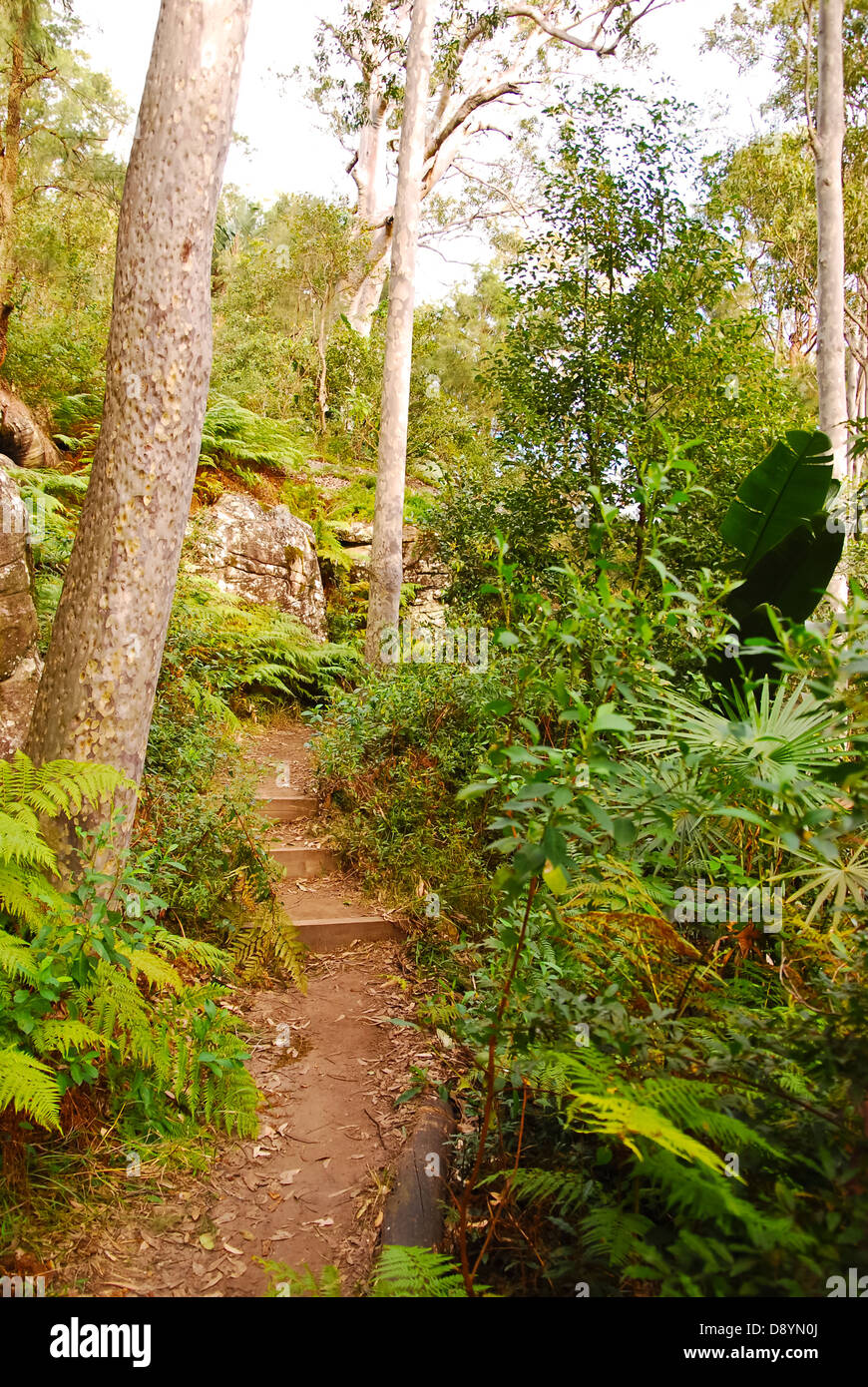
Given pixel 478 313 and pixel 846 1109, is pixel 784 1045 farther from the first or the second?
pixel 478 313

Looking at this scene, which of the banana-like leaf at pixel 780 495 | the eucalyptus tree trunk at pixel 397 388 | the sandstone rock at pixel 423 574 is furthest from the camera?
the sandstone rock at pixel 423 574

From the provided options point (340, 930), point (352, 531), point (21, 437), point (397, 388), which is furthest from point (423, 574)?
point (340, 930)

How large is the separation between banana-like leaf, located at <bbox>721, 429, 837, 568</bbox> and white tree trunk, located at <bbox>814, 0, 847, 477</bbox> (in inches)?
140

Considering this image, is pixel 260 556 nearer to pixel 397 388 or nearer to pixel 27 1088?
pixel 397 388

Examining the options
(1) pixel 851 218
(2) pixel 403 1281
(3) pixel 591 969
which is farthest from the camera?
(1) pixel 851 218

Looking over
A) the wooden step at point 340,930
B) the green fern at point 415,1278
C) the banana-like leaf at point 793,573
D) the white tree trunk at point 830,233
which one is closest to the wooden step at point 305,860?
the wooden step at point 340,930

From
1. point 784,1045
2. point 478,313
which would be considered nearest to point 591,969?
point 784,1045

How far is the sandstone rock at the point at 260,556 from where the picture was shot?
8.76 meters

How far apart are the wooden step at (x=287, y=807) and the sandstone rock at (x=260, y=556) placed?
333cm

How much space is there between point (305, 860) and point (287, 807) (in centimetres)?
68

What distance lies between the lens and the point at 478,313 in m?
27.3

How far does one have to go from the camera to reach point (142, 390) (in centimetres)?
362

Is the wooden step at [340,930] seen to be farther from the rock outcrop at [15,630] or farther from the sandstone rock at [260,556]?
the sandstone rock at [260,556]
